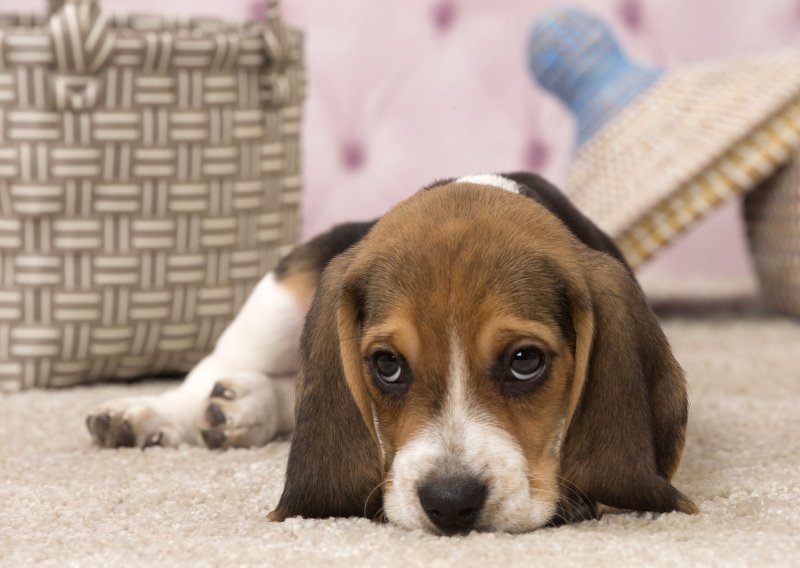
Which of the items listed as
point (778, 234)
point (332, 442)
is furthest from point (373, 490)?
point (778, 234)

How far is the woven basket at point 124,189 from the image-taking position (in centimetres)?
369

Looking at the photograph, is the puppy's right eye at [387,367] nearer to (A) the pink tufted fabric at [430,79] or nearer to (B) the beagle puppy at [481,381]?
(B) the beagle puppy at [481,381]

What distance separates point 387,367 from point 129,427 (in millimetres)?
1000

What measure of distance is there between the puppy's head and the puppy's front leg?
67 cm

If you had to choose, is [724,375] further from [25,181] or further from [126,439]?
[25,181]

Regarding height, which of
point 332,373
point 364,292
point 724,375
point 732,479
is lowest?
point 724,375

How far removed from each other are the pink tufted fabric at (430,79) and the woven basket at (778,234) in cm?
126

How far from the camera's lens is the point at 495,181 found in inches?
105

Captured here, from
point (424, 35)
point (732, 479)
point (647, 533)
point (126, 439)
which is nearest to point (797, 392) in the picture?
point (732, 479)

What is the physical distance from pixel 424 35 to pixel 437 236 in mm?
3942

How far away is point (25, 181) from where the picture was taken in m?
3.70

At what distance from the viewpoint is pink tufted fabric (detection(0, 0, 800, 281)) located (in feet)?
19.5

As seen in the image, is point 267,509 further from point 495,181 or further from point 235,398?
point 495,181

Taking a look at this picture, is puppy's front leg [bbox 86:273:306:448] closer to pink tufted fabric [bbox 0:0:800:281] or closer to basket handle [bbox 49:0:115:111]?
basket handle [bbox 49:0:115:111]
